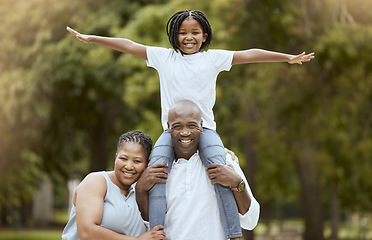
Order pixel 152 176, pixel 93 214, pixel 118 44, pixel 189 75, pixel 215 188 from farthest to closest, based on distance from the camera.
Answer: pixel 118 44 < pixel 189 75 < pixel 215 188 < pixel 152 176 < pixel 93 214

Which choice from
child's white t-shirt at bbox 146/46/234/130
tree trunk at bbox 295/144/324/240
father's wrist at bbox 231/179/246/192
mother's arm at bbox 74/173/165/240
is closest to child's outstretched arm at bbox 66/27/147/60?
child's white t-shirt at bbox 146/46/234/130

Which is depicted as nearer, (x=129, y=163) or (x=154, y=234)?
(x=154, y=234)

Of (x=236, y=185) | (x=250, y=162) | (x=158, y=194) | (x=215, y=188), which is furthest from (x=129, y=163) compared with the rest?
(x=250, y=162)

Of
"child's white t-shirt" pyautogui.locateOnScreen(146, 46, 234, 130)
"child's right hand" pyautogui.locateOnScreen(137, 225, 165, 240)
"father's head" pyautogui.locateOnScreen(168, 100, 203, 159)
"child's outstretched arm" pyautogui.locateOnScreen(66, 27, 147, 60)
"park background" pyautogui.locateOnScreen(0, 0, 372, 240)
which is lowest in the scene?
"child's right hand" pyautogui.locateOnScreen(137, 225, 165, 240)

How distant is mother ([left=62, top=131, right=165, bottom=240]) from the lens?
12.4 feet

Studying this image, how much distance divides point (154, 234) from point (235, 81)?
12.7 metres

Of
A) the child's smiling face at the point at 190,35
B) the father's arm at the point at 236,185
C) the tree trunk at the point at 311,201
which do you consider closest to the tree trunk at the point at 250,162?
the tree trunk at the point at 311,201

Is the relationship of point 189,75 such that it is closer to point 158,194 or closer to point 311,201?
point 158,194

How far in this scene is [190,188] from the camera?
402 cm

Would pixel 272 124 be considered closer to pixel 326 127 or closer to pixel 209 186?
pixel 326 127

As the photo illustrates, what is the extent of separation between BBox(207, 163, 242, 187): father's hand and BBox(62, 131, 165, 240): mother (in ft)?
1.62

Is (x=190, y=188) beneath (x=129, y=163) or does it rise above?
beneath

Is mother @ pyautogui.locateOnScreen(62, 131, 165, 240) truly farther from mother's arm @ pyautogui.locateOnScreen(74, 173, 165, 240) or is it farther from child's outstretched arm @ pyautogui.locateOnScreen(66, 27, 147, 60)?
child's outstretched arm @ pyautogui.locateOnScreen(66, 27, 147, 60)

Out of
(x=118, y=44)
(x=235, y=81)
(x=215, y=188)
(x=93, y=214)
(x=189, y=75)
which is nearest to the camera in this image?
(x=93, y=214)
